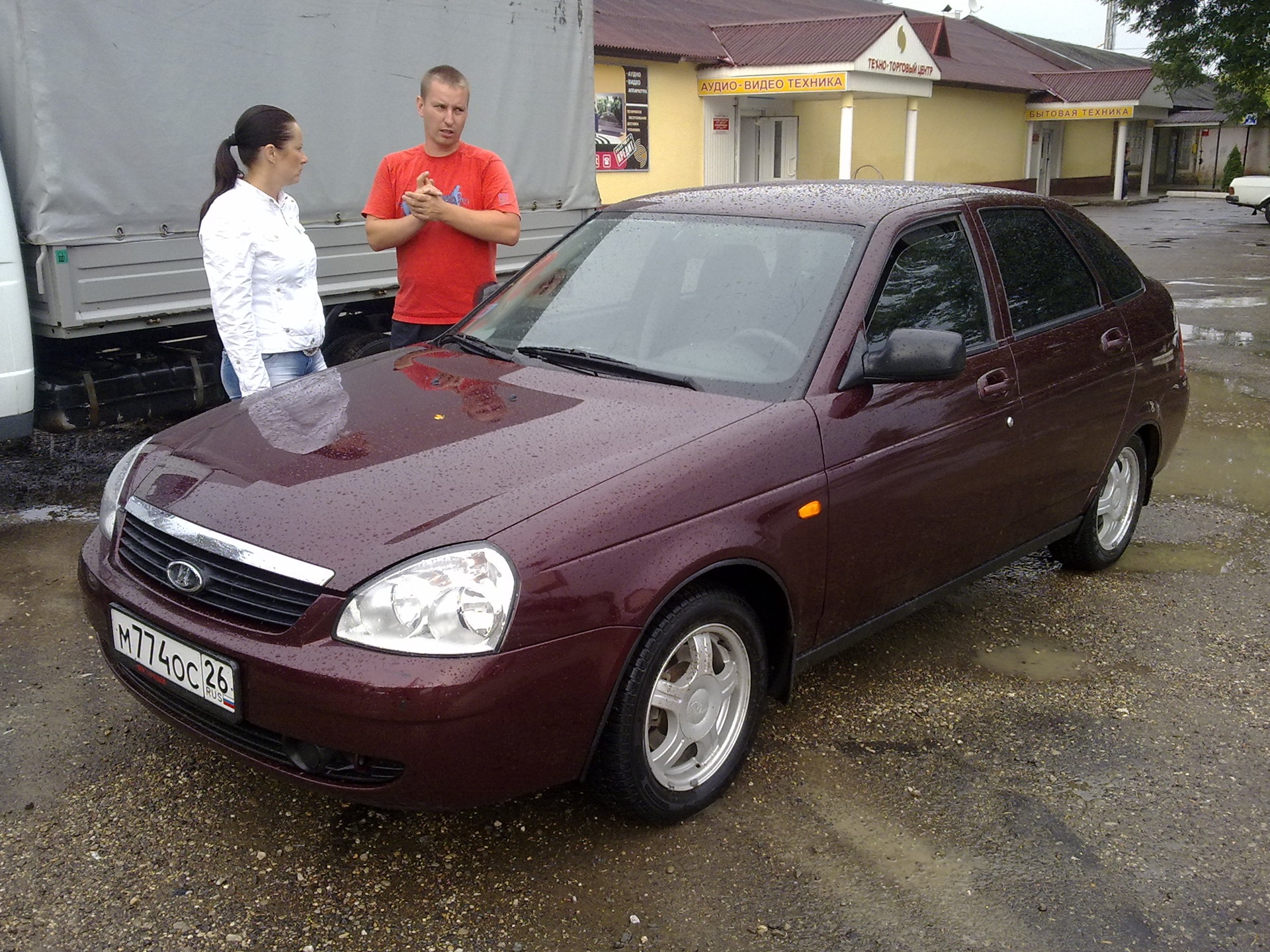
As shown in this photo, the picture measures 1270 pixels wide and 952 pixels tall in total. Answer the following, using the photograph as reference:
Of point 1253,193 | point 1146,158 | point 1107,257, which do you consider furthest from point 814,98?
point 1146,158

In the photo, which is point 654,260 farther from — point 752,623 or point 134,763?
point 134,763

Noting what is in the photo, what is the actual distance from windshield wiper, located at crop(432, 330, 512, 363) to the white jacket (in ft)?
1.94

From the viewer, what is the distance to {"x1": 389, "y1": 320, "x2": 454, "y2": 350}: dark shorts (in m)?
4.91

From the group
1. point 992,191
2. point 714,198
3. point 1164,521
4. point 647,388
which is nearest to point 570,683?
point 647,388

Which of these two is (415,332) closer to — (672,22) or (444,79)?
(444,79)

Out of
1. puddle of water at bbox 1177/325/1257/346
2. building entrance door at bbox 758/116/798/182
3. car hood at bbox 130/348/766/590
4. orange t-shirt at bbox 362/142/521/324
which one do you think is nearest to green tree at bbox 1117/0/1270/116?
building entrance door at bbox 758/116/798/182

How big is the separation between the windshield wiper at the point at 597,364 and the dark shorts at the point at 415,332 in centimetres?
125

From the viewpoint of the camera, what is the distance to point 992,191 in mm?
4344

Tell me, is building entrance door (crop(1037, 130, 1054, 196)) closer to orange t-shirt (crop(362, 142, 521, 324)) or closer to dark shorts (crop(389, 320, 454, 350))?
orange t-shirt (crop(362, 142, 521, 324))

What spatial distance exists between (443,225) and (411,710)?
2.86 meters

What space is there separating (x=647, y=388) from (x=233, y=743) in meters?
1.45

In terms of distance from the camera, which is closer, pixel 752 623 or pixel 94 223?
pixel 752 623

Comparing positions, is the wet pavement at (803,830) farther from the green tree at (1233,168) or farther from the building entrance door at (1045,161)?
the green tree at (1233,168)

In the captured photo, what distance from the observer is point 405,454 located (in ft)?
9.68
